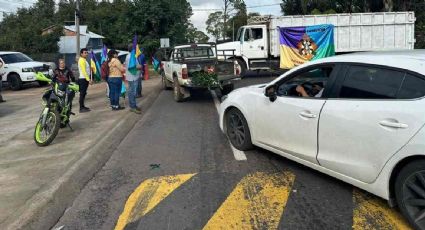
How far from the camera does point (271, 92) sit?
6.12m

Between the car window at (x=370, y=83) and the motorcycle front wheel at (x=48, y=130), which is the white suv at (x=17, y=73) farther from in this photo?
the car window at (x=370, y=83)

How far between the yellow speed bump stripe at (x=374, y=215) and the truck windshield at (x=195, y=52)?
1090 centimetres

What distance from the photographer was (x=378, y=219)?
14.6 feet

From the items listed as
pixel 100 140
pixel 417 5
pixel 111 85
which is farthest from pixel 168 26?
pixel 100 140

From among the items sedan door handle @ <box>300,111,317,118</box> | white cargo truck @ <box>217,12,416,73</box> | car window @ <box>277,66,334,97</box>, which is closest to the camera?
sedan door handle @ <box>300,111,317,118</box>

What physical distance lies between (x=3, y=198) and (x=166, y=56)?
11.8m

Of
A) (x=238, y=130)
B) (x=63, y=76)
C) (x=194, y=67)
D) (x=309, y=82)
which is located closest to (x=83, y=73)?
(x=63, y=76)

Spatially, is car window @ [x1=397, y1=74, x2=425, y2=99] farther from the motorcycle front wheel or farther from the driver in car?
the motorcycle front wheel

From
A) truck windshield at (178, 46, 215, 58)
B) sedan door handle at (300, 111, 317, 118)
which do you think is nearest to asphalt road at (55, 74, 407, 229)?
sedan door handle at (300, 111, 317, 118)

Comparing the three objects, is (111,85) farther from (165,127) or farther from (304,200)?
(304,200)

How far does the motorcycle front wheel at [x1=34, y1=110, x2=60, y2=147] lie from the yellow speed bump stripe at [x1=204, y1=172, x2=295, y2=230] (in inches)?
154

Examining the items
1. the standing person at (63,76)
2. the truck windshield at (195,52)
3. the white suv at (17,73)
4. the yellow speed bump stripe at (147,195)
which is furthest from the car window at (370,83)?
the white suv at (17,73)

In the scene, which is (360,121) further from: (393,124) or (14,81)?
(14,81)

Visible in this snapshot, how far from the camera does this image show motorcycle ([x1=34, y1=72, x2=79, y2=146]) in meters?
8.17
